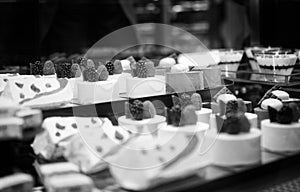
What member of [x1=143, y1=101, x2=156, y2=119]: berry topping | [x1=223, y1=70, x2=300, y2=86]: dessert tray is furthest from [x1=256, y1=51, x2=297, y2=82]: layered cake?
[x1=143, y1=101, x2=156, y2=119]: berry topping

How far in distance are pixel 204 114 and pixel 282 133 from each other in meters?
0.32

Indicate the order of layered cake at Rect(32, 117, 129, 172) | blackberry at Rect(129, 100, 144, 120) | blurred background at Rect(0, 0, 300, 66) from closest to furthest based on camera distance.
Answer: layered cake at Rect(32, 117, 129, 172)
blackberry at Rect(129, 100, 144, 120)
blurred background at Rect(0, 0, 300, 66)

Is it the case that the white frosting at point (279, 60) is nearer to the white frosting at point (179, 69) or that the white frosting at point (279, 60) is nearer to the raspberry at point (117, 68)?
the white frosting at point (179, 69)

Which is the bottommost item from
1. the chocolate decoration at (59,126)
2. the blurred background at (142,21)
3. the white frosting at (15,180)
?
the white frosting at (15,180)

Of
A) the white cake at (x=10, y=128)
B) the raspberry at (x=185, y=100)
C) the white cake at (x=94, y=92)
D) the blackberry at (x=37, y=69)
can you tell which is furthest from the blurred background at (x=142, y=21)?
the white cake at (x=10, y=128)

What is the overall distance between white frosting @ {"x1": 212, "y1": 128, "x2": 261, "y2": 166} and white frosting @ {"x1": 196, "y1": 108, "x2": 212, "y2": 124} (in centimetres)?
24

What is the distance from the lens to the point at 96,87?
1.80 metres

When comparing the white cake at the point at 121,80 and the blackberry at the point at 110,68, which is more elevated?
the blackberry at the point at 110,68

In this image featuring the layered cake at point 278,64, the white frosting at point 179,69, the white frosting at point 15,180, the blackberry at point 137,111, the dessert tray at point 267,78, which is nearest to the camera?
the white frosting at point 15,180

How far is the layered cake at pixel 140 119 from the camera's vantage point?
62.7 inches


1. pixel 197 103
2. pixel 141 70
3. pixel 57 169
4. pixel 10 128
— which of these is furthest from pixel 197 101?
pixel 10 128

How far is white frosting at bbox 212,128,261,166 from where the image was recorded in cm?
138

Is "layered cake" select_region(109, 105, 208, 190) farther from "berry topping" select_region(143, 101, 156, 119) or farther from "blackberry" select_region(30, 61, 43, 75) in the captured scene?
"blackberry" select_region(30, 61, 43, 75)

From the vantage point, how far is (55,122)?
1448 mm
